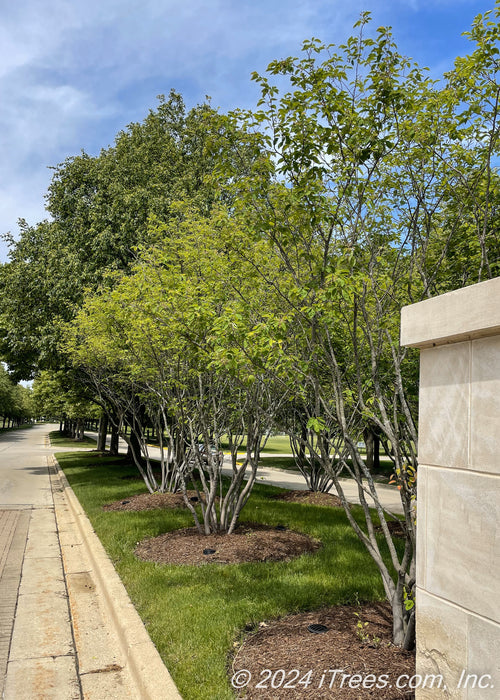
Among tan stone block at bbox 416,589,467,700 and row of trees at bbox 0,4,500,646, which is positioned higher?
row of trees at bbox 0,4,500,646

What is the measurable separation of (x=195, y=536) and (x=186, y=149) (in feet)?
55.4

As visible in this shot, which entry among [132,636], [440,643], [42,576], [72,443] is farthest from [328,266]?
[72,443]

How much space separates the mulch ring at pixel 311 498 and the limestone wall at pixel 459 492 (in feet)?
32.8

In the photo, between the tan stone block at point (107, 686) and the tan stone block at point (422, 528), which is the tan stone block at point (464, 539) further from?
the tan stone block at point (107, 686)

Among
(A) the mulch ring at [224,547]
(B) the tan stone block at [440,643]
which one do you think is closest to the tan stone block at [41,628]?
(A) the mulch ring at [224,547]

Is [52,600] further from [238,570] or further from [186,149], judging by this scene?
[186,149]

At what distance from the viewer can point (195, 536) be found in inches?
306

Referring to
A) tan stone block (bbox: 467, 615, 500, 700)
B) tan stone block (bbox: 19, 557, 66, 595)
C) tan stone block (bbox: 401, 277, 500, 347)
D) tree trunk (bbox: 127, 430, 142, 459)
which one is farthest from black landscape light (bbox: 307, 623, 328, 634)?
tree trunk (bbox: 127, 430, 142, 459)

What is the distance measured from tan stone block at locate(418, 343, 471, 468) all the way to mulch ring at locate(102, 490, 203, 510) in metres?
8.62

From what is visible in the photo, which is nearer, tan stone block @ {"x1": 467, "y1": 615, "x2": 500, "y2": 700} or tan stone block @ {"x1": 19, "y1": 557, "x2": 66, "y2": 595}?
tan stone block @ {"x1": 467, "y1": 615, "x2": 500, "y2": 700}

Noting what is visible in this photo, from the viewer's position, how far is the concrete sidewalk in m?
3.89

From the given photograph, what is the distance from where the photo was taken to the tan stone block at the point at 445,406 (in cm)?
251

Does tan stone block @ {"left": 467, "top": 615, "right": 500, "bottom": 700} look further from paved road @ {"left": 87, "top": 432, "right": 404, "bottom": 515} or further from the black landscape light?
paved road @ {"left": 87, "top": 432, "right": 404, "bottom": 515}

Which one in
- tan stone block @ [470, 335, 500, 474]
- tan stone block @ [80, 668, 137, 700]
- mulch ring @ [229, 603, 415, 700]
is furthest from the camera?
tan stone block @ [80, 668, 137, 700]
